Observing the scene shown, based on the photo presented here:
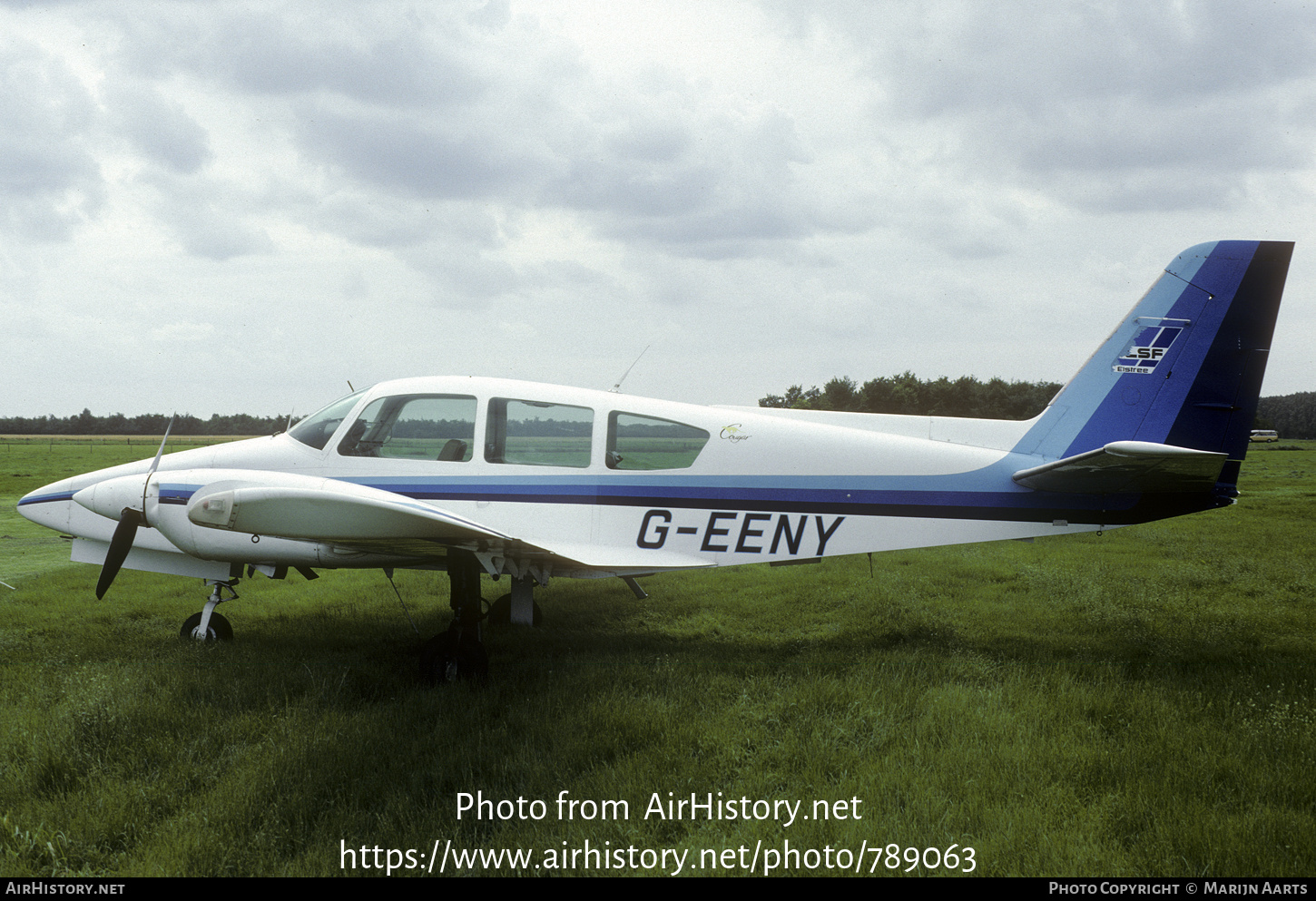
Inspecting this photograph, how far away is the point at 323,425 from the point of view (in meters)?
6.04

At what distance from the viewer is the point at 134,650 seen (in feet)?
19.5

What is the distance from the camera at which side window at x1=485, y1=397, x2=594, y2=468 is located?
5828 millimetres

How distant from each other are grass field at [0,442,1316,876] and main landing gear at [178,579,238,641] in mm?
189

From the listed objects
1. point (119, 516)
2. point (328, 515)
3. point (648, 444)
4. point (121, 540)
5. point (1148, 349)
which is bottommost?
point (121, 540)

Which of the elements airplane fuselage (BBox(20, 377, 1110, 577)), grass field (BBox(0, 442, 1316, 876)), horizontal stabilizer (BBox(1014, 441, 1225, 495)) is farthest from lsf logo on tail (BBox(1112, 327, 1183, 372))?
grass field (BBox(0, 442, 1316, 876))

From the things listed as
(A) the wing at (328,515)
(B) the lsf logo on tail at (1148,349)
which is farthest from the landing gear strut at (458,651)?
(B) the lsf logo on tail at (1148,349)

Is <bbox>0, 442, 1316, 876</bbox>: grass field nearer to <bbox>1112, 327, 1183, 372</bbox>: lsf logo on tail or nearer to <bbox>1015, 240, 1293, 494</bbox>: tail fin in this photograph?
<bbox>1015, 240, 1293, 494</bbox>: tail fin

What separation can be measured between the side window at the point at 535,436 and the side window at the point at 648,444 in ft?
0.77

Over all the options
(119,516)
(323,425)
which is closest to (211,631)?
(119,516)

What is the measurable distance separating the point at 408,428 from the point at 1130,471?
242 inches

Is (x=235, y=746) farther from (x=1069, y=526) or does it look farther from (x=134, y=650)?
(x=1069, y=526)

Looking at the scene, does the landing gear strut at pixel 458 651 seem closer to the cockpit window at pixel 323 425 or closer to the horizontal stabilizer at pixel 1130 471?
the cockpit window at pixel 323 425

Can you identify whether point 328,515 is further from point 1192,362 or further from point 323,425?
point 1192,362

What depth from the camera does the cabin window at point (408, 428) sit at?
5906 millimetres
